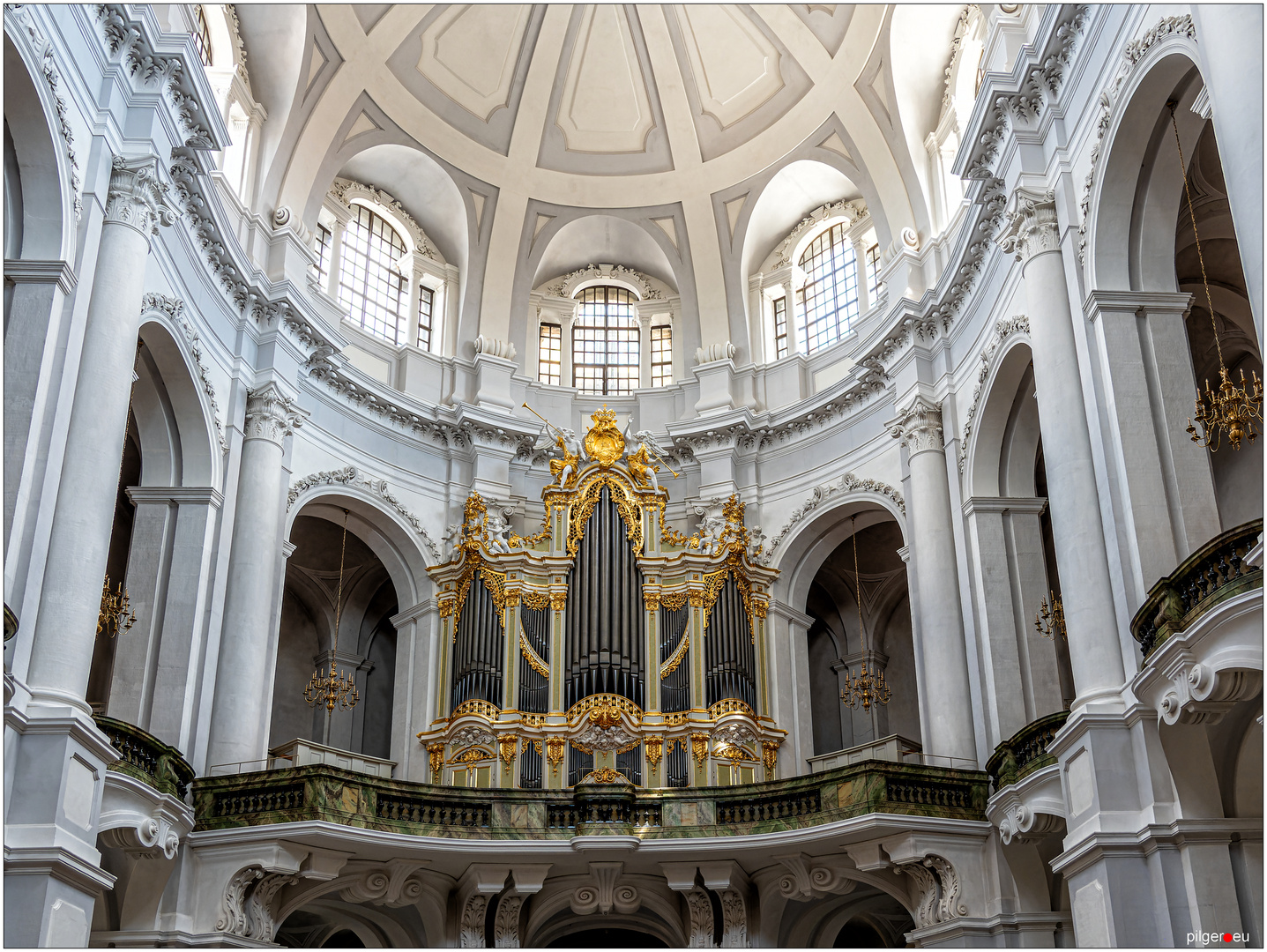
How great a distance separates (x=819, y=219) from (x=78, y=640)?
1743cm

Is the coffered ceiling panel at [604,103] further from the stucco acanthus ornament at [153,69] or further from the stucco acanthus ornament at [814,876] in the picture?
the stucco acanthus ornament at [814,876]

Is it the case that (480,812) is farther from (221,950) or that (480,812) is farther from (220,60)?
(220,60)

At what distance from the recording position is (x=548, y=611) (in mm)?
22375

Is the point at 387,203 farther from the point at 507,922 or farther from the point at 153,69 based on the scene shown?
the point at 507,922

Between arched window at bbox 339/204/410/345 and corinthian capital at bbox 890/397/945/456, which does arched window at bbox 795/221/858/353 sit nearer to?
corinthian capital at bbox 890/397/945/456

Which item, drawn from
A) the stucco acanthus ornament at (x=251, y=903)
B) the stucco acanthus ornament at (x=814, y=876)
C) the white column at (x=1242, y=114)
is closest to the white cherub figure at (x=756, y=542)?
the stucco acanthus ornament at (x=814, y=876)

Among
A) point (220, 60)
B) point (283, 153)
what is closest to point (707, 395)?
point (283, 153)

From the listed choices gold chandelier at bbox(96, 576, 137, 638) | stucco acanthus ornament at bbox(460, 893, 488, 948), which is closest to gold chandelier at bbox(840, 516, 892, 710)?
stucco acanthus ornament at bbox(460, 893, 488, 948)

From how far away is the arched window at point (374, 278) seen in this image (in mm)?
25078

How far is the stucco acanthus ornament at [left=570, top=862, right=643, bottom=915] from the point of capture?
1884 cm

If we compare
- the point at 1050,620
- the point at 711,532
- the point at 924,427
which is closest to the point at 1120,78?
the point at 1050,620

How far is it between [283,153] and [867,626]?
1414cm

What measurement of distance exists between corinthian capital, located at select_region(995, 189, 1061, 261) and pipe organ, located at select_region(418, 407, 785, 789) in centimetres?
802

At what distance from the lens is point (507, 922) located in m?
18.9
